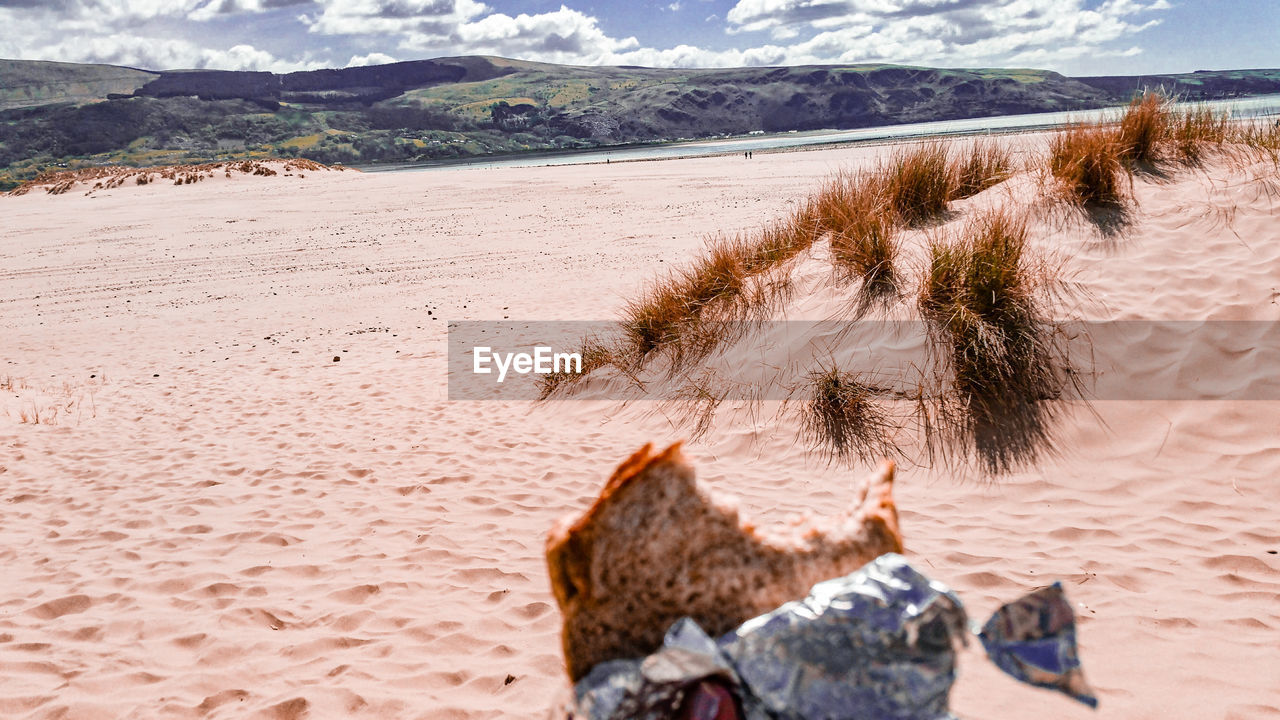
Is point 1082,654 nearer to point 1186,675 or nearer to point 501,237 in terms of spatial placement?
point 1186,675

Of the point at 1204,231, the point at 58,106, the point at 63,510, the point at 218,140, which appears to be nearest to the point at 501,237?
the point at 63,510

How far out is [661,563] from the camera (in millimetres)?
1891

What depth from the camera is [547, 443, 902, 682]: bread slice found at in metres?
1.88

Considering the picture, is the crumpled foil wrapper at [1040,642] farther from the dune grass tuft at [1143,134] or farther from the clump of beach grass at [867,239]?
the dune grass tuft at [1143,134]

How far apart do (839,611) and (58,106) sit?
586 feet

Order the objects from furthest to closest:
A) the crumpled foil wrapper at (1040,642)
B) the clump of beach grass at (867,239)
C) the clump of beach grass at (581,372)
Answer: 1. the clump of beach grass at (581,372)
2. the clump of beach grass at (867,239)
3. the crumpled foil wrapper at (1040,642)

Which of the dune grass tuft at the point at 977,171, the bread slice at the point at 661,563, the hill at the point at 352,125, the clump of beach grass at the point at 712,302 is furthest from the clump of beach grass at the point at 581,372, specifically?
the hill at the point at 352,125

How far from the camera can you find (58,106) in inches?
5241

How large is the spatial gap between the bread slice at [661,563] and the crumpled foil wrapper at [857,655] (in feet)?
0.49

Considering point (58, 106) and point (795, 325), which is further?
point (58, 106)

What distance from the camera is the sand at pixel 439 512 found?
10.3 feet

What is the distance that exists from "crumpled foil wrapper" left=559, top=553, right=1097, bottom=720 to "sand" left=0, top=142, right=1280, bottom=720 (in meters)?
1.06

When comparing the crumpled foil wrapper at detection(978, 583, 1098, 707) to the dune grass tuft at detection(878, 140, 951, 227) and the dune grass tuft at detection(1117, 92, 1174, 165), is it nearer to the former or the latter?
the dune grass tuft at detection(878, 140, 951, 227)

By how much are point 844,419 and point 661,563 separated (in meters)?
4.01
